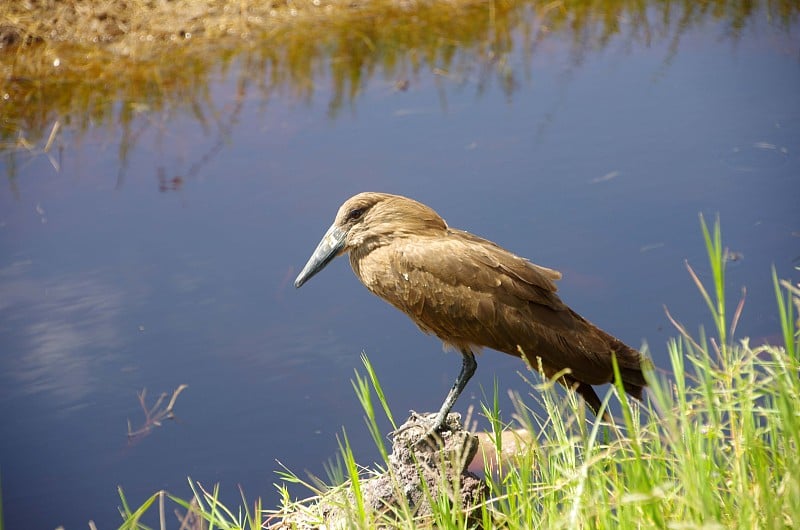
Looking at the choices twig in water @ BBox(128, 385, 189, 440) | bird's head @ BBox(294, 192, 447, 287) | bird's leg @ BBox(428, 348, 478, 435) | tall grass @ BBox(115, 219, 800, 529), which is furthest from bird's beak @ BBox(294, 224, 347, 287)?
twig in water @ BBox(128, 385, 189, 440)

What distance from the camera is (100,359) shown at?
605 cm

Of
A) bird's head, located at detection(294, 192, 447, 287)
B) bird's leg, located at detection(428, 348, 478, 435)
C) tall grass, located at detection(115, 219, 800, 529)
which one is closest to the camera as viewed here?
tall grass, located at detection(115, 219, 800, 529)

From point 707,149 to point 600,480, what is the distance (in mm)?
5060

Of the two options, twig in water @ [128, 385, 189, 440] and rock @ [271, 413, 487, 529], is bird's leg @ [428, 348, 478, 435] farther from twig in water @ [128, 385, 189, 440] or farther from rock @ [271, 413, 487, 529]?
twig in water @ [128, 385, 189, 440]

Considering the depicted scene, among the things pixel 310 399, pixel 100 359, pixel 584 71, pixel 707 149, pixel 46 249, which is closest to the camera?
pixel 310 399

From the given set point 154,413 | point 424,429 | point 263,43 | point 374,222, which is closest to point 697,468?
point 424,429

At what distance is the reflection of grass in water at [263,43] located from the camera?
8789mm

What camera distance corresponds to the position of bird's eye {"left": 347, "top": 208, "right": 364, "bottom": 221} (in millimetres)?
4312

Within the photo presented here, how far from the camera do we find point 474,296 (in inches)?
162

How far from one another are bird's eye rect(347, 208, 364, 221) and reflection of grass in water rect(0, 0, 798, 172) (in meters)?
4.21

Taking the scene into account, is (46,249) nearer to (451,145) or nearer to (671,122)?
(451,145)

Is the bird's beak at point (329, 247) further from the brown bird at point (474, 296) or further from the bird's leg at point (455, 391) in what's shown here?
the bird's leg at point (455, 391)

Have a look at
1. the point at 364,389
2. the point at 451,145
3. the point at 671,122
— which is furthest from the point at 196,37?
the point at 364,389

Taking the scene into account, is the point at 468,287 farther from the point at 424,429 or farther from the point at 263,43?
the point at 263,43
